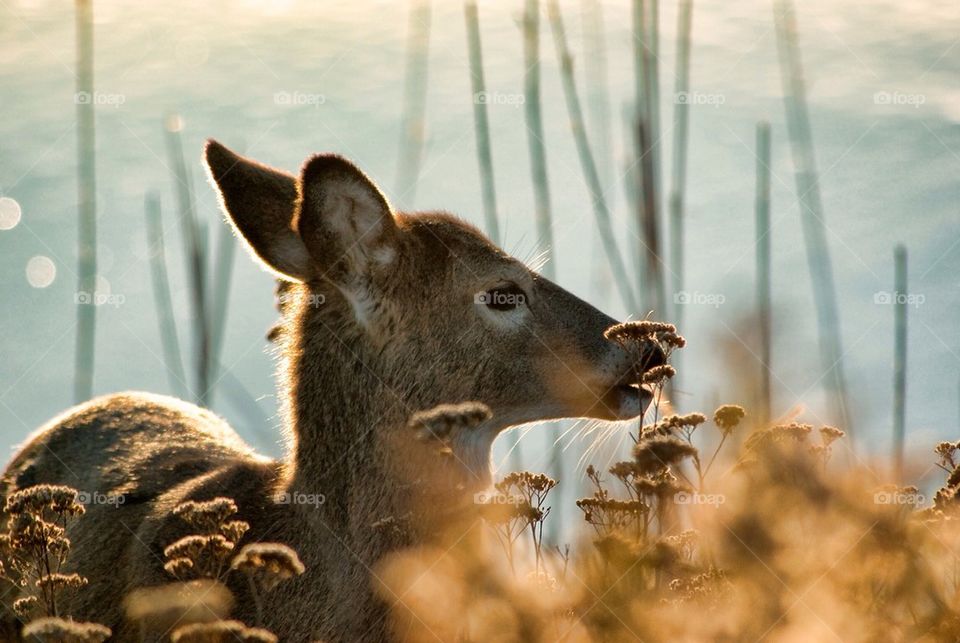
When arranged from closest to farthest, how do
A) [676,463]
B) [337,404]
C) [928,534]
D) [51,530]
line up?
[928,534] → [676,463] → [51,530] → [337,404]

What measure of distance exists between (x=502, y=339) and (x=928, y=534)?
2.40 meters

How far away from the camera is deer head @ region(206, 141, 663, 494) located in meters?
4.98

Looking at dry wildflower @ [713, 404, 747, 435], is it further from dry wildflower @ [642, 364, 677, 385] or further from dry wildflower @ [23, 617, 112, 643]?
dry wildflower @ [23, 617, 112, 643]

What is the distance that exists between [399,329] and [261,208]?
0.83m

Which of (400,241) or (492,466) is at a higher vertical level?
(400,241)

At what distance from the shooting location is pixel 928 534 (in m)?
3.18

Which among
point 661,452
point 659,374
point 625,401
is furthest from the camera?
point 625,401

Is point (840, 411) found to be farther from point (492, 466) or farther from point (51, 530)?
point (51, 530)

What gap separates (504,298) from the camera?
5.36 meters

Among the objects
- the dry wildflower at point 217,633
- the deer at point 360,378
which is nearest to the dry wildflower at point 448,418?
the deer at point 360,378

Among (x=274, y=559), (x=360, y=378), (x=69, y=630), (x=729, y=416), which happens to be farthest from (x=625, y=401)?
(x=69, y=630)

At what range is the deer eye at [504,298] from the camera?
17.4 ft

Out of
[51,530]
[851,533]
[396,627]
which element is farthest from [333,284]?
[851,533]

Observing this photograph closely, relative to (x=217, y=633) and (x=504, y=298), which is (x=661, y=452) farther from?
(x=504, y=298)
